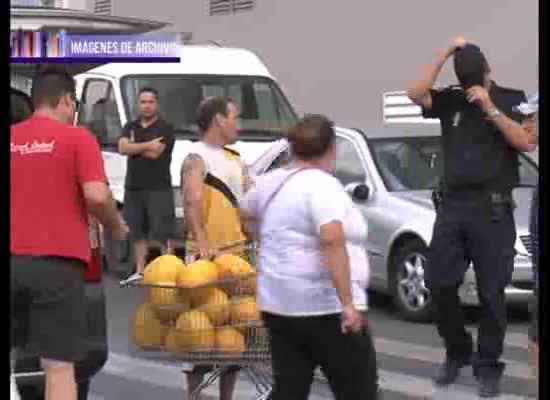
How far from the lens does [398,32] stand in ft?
65.7

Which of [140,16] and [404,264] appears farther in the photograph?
[140,16]

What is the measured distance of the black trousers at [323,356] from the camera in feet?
21.1

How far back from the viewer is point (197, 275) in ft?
24.5

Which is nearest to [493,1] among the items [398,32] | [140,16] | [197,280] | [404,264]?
[398,32]

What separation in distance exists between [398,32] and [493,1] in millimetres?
1955

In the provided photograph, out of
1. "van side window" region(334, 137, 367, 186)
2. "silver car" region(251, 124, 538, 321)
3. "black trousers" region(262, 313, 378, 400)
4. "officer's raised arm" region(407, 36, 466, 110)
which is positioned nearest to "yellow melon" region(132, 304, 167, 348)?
"black trousers" region(262, 313, 378, 400)

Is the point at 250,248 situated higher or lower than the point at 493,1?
lower

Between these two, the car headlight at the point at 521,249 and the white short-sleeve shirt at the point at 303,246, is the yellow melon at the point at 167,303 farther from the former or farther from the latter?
the car headlight at the point at 521,249

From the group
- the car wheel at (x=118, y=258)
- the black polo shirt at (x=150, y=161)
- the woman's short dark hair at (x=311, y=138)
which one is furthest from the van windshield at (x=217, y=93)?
the woman's short dark hair at (x=311, y=138)

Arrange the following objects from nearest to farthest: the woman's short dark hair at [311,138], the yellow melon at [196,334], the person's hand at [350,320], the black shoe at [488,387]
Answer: the person's hand at [350,320]
the woman's short dark hair at [311,138]
the yellow melon at [196,334]
the black shoe at [488,387]

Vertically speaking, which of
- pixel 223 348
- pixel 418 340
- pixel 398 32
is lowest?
pixel 418 340

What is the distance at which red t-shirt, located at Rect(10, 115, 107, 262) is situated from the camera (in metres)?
6.88

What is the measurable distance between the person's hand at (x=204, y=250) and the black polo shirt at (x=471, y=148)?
1.83 m
